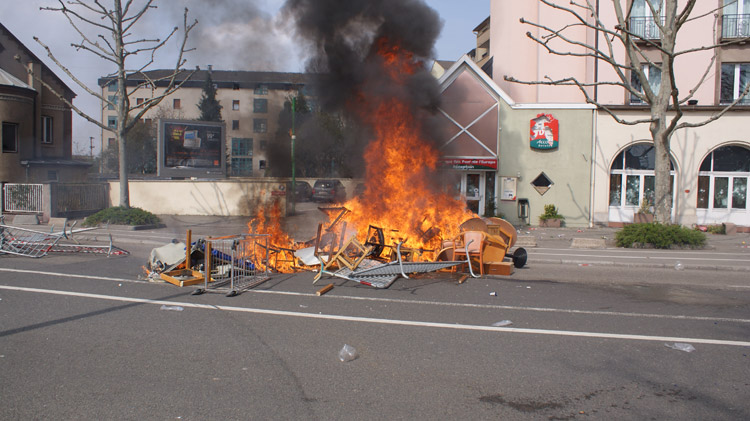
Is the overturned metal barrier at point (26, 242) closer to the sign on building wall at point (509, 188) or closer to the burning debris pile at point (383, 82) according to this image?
the burning debris pile at point (383, 82)

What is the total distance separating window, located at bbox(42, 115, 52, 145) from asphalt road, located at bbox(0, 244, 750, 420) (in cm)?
2770

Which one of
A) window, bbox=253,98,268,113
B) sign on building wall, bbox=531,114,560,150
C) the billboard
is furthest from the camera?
the billboard

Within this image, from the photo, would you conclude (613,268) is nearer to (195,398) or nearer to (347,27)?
(347,27)

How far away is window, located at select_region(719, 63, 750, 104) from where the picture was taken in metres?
21.3

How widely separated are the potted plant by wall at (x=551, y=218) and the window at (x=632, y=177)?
269 cm

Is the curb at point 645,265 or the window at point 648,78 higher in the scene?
the window at point 648,78

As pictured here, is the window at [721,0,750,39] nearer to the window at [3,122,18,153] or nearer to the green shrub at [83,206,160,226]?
the green shrub at [83,206,160,226]

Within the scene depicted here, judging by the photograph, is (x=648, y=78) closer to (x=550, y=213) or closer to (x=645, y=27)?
(x=645, y=27)

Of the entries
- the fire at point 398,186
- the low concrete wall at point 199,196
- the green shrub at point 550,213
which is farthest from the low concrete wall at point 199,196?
the green shrub at point 550,213

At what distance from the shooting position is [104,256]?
11211mm

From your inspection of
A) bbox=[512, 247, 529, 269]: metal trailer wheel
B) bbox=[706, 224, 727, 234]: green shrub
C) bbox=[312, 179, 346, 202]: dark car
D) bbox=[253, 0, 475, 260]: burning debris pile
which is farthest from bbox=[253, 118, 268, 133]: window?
bbox=[706, 224, 727, 234]: green shrub

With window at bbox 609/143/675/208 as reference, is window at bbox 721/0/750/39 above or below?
above

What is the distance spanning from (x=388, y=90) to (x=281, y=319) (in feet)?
25.0

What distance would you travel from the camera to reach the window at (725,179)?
2152 cm
